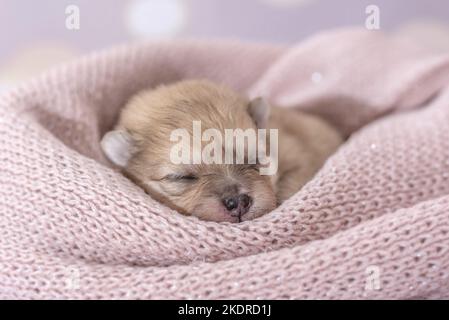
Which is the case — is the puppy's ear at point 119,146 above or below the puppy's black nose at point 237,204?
above

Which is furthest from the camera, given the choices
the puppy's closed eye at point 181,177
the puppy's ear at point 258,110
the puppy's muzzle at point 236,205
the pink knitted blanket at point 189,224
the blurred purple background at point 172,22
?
the blurred purple background at point 172,22

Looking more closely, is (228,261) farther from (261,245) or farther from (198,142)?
(198,142)

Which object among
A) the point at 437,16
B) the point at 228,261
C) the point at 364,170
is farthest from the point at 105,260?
the point at 437,16

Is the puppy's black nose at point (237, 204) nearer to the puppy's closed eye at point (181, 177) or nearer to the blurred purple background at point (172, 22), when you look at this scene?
the puppy's closed eye at point (181, 177)

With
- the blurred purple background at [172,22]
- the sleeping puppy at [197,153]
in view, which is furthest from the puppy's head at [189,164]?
the blurred purple background at [172,22]

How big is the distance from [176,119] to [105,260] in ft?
1.52

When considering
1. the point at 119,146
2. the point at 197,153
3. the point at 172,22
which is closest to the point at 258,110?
the point at 197,153

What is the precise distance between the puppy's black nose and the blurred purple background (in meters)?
1.70

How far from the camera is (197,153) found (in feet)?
5.12

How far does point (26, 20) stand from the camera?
9.33 feet

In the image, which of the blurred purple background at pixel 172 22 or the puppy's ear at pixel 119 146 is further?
the blurred purple background at pixel 172 22

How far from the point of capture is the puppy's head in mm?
1509

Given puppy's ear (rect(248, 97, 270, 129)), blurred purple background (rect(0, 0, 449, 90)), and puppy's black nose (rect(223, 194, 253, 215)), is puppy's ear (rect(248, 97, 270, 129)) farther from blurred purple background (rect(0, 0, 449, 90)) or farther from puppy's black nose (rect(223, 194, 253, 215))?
blurred purple background (rect(0, 0, 449, 90))

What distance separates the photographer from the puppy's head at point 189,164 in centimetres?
151
